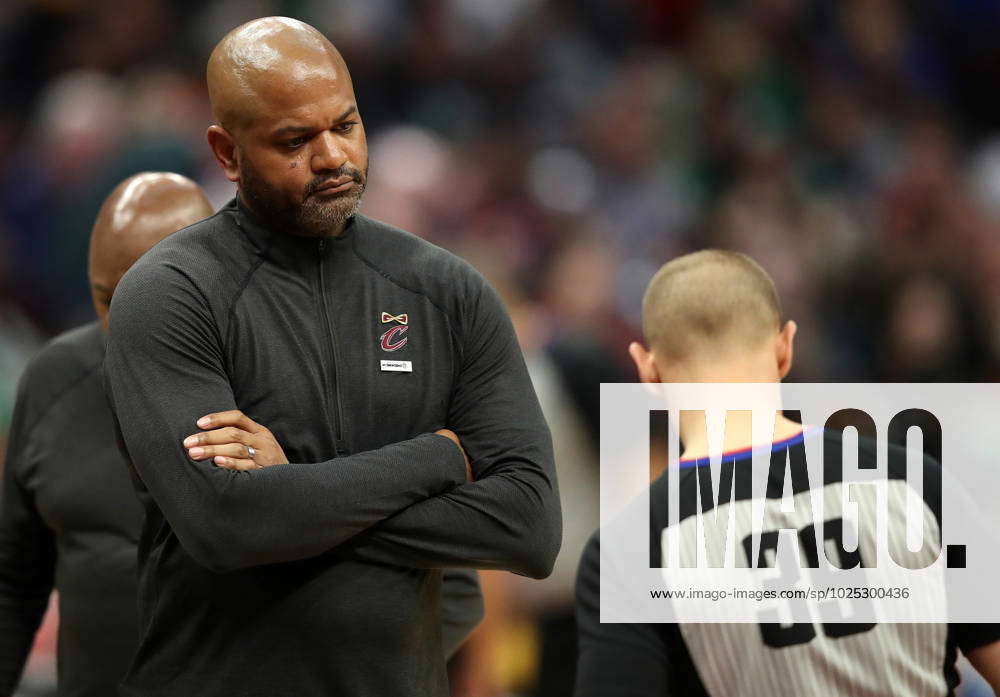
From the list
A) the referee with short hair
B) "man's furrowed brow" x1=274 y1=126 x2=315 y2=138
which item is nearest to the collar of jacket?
"man's furrowed brow" x1=274 y1=126 x2=315 y2=138

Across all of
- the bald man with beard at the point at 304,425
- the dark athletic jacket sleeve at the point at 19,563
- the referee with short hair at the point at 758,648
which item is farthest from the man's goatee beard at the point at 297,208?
the dark athletic jacket sleeve at the point at 19,563

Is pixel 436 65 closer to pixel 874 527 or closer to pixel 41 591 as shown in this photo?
pixel 41 591

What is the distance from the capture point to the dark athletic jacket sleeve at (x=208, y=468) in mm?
Answer: 1992

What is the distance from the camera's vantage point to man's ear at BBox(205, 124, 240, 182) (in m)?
2.25

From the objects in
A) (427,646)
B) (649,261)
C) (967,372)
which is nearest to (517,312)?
(649,261)

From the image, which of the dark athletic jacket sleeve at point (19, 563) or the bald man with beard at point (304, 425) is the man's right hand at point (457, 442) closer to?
the bald man with beard at point (304, 425)

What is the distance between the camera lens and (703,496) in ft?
7.32

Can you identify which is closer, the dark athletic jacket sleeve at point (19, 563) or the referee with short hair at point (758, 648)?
the referee with short hair at point (758, 648)

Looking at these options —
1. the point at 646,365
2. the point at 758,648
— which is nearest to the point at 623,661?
the point at 758,648

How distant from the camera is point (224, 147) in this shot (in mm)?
2275

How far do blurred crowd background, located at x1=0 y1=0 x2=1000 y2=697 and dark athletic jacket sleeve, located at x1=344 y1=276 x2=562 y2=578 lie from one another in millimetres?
2548

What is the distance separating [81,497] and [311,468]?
914 mm

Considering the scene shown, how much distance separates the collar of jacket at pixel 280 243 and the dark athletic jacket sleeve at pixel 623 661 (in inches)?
30.7

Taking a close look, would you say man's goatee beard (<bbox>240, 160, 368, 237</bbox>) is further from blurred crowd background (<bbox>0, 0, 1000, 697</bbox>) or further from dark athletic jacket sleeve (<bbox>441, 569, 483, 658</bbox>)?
blurred crowd background (<bbox>0, 0, 1000, 697</bbox>)
